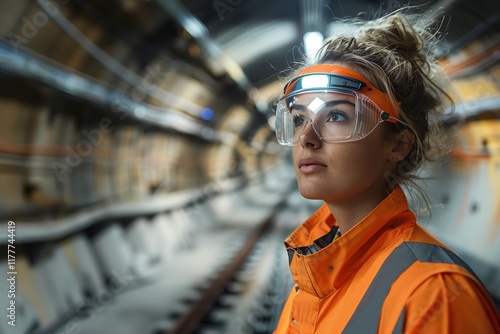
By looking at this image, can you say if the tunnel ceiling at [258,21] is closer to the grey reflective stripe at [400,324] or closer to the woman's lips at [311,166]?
the woman's lips at [311,166]

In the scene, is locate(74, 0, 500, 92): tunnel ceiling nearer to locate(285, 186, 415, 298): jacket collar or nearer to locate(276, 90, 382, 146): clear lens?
locate(276, 90, 382, 146): clear lens

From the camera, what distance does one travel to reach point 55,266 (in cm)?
420

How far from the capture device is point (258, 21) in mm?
4355

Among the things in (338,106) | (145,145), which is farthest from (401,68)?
(145,145)

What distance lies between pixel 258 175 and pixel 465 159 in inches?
370

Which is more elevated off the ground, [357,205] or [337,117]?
[337,117]

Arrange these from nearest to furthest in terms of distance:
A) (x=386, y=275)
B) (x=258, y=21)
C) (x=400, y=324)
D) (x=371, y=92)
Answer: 1. (x=400, y=324)
2. (x=386, y=275)
3. (x=371, y=92)
4. (x=258, y=21)

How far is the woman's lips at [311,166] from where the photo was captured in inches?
56.7

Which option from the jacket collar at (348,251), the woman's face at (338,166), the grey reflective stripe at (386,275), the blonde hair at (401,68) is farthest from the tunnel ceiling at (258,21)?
the grey reflective stripe at (386,275)

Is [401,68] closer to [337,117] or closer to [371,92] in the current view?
[371,92]

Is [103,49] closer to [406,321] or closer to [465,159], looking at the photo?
[465,159]

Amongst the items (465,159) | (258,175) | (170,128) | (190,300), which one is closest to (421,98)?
(465,159)

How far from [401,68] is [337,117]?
256 millimetres

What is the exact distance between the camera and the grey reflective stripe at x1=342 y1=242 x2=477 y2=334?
3.75 ft
